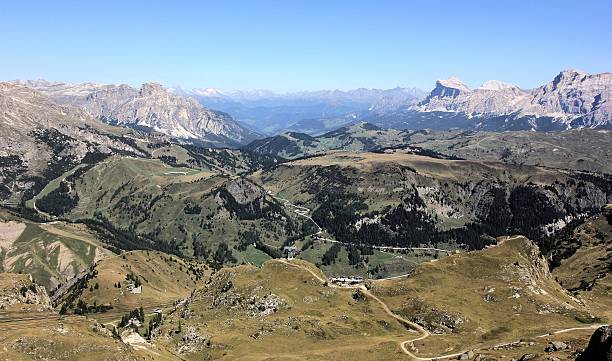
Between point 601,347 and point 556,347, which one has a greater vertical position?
point 601,347

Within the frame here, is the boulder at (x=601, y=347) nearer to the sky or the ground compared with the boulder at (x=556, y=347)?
nearer to the sky

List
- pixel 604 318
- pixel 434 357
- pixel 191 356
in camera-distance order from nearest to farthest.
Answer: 1. pixel 434 357
2. pixel 191 356
3. pixel 604 318

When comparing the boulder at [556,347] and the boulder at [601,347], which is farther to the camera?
the boulder at [556,347]

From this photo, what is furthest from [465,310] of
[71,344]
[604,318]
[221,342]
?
[71,344]

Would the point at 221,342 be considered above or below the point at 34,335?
below

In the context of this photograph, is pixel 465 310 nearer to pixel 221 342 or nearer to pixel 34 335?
pixel 221 342

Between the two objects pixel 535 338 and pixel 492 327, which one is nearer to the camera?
pixel 535 338

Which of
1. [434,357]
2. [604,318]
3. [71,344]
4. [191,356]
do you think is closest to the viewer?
[71,344]

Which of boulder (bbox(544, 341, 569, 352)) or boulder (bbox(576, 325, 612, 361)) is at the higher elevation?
boulder (bbox(576, 325, 612, 361))

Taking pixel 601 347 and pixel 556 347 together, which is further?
pixel 556 347

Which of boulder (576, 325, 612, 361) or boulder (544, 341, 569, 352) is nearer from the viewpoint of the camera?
boulder (576, 325, 612, 361)
